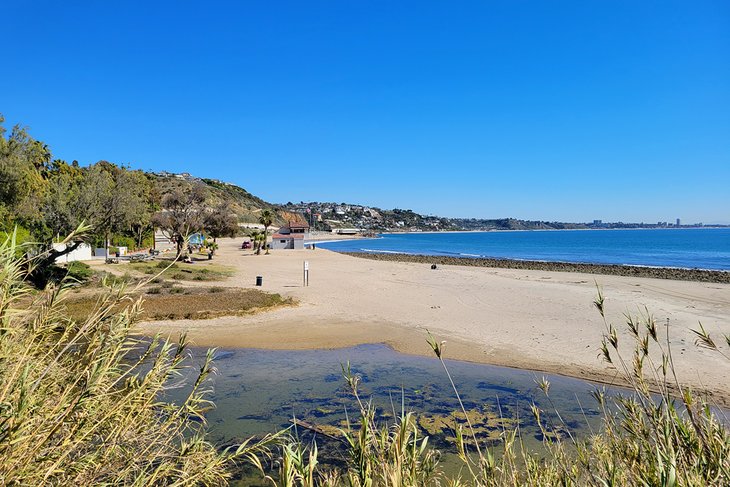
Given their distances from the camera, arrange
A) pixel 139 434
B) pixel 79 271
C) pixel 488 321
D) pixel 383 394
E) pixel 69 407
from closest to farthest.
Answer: pixel 69 407
pixel 139 434
pixel 383 394
pixel 488 321
pixel 79 271

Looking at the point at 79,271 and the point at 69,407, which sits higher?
the point at 69,407

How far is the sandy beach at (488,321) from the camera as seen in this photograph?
1395cm

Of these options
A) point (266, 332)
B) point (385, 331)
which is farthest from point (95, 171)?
point (385, 331)

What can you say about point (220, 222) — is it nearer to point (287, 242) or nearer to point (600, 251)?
point (287, 242)

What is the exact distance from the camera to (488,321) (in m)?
19.6

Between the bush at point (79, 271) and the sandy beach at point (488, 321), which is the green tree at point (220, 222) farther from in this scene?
the bush at point (79, 271)

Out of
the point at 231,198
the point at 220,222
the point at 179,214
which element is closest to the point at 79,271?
the point at 179,214

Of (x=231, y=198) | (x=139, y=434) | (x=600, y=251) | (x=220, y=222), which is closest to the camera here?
(x=139, y=434)

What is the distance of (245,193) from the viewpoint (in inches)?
6476

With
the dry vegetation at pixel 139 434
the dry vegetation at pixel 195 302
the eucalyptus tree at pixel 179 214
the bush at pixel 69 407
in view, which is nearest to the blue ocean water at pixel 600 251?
the eucalyptus tree at pixel 179 214

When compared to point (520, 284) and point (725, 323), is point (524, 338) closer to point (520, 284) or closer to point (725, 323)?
point (725, 323)

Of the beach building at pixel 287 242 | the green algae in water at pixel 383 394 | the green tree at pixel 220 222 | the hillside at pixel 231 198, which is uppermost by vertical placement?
the hillside at pixel 231 198

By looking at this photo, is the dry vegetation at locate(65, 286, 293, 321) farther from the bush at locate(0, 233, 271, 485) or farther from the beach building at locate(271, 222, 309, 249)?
the beach building at locate(271, 222, 309, 249)

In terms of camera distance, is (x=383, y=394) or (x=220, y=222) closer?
(x=383, y=394)
